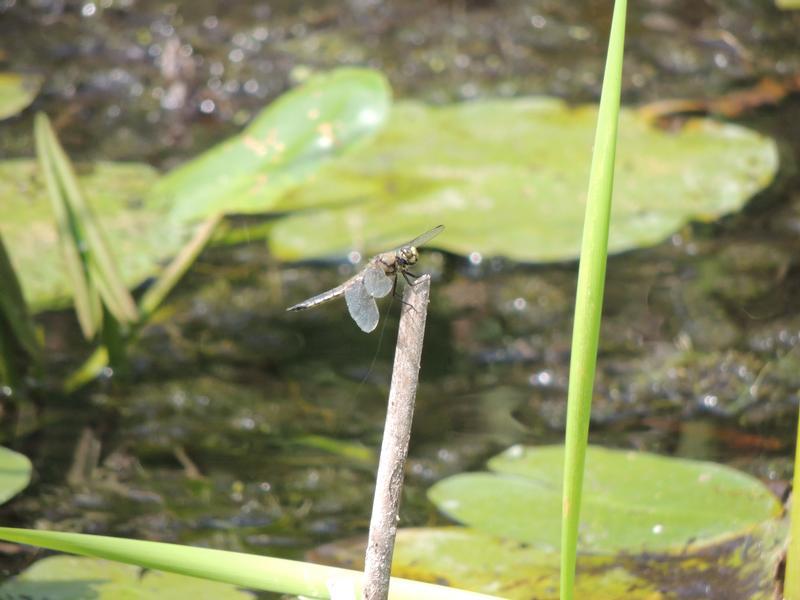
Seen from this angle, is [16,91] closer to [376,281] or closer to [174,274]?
[174,274]

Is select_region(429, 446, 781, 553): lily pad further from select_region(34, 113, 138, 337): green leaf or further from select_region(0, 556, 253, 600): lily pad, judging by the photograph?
select_region(34, 113, 138, 337): green leaf

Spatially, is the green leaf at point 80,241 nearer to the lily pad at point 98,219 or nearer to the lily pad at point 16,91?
the lily pad at point 98,219

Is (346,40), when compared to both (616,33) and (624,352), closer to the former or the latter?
(624,352)

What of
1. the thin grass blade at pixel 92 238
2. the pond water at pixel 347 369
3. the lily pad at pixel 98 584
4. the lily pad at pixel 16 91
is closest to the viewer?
the lily pad at pixel 98 584

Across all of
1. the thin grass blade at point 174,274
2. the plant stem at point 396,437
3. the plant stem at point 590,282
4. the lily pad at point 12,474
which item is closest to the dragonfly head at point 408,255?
the plant stem at point 396,437

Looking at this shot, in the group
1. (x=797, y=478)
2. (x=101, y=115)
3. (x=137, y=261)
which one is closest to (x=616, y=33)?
(x=797, y=478)

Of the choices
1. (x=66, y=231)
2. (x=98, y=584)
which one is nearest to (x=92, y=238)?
(x=66, y=231)

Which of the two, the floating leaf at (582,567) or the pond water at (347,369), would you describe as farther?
the pond water at (347,369)
